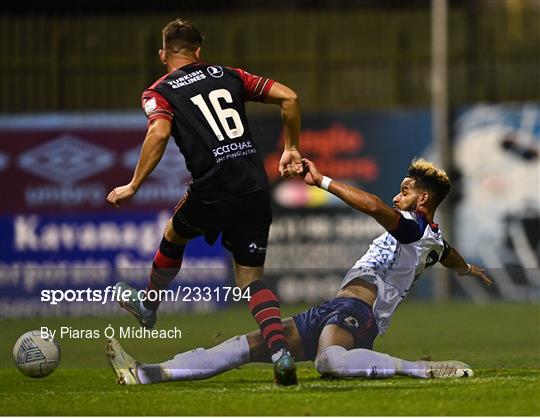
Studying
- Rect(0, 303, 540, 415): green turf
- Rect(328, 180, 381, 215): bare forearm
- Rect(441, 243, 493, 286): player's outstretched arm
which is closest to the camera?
Rect(0, 303, 540, 415): green turf

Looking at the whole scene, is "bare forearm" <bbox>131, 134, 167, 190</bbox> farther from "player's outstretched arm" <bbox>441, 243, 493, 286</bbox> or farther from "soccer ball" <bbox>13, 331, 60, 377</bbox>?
"player's outstretched arm" <bbox>441, 243, 493, 286</bbox>

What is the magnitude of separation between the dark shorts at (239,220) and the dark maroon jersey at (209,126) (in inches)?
2.1

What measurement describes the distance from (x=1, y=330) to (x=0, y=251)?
6365mm

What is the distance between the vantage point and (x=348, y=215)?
63.2ft

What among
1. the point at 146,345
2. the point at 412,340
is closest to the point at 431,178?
the point at 146,345

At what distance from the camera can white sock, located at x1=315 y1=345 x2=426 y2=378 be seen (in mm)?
8164

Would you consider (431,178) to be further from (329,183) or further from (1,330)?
(1,330)

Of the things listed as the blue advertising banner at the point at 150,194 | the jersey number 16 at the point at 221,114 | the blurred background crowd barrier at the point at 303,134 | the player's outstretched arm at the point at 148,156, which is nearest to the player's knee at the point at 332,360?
the jersey number 16 at the point at 221,114

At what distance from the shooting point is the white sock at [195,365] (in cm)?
812

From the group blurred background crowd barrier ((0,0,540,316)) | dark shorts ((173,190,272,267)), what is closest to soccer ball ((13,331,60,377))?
dark shorts ((173,190,272,267))

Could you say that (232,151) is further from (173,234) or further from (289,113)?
(173,234)

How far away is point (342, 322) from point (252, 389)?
0.73 m

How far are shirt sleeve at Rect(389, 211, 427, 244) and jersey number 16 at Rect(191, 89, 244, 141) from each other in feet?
3.66

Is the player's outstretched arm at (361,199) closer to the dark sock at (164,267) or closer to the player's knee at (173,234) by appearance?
the player's knee at (173,234)
